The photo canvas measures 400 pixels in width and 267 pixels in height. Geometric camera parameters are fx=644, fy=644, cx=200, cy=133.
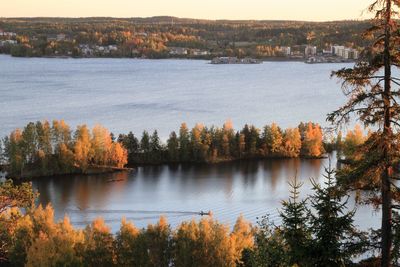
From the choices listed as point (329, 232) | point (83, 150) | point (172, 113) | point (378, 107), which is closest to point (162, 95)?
point (172, 113)

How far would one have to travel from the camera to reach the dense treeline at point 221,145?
15.3m

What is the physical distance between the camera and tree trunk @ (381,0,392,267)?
2.67 m

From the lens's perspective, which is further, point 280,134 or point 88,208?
point 280,134

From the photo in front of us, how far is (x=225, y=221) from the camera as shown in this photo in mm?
10164

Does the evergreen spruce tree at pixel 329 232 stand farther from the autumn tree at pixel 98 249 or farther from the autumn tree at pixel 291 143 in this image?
the autumn tree at pixel 291 143

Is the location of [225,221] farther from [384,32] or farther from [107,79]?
[107,79]

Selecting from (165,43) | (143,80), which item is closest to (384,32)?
(143,80)

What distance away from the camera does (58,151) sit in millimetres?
14414

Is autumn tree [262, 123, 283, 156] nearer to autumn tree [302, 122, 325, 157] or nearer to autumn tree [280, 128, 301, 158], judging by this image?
autumn tree [280, 128, 301, 158]

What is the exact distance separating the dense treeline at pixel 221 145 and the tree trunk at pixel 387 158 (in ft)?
41.2

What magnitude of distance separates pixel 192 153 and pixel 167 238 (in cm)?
880

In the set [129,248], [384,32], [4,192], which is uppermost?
[384,32]

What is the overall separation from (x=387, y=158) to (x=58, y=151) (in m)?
12.4

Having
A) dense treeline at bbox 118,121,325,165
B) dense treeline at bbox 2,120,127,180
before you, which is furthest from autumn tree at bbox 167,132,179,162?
dense treeline at bbox 2,120,127,180
